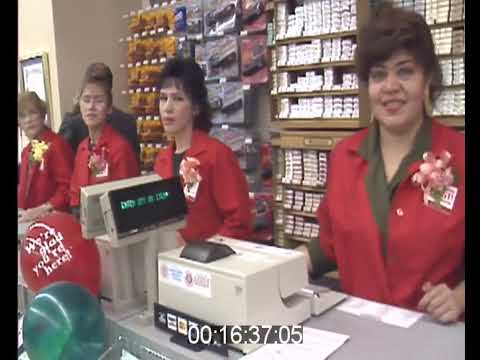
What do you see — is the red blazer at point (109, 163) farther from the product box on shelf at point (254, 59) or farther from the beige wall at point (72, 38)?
the beige wall at point (72, 38)

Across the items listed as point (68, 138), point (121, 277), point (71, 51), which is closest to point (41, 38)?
point (71, 51)

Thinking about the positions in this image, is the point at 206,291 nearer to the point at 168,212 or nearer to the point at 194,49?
the point at 168,212

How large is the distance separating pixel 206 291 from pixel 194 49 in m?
3.96

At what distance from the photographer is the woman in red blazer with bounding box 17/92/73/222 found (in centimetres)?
315

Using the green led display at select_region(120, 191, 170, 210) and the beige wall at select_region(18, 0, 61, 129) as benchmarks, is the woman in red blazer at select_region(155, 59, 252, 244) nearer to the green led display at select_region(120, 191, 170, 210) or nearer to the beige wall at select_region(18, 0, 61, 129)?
the green led display at select_region(120, 191, 170, 210)

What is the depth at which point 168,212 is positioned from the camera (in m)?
1.41

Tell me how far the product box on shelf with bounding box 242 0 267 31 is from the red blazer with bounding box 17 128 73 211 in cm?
188

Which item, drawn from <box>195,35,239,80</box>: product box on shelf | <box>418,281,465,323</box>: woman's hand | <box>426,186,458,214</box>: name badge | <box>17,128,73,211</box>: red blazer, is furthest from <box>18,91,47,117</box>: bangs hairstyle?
<box>418,281,465,323</box>: woman's hand

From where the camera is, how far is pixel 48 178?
3242 millimetres

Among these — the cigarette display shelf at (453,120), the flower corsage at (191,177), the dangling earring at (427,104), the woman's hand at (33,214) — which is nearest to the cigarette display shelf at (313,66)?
the cigarette display shelf at (453,120)

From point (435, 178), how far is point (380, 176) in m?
0.18

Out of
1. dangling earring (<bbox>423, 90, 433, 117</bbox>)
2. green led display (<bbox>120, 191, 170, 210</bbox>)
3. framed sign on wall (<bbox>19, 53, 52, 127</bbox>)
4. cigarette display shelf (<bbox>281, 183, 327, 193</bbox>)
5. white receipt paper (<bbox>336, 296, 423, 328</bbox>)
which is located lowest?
cigarette display shelf (<bbox>281, 183, 327, 193</bbox>)

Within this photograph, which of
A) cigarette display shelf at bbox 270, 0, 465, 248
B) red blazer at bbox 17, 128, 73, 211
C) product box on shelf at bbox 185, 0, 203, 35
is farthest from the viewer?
product box on shelf at bbox 185, 0, 203, 35

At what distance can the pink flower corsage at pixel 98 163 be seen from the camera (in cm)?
298
